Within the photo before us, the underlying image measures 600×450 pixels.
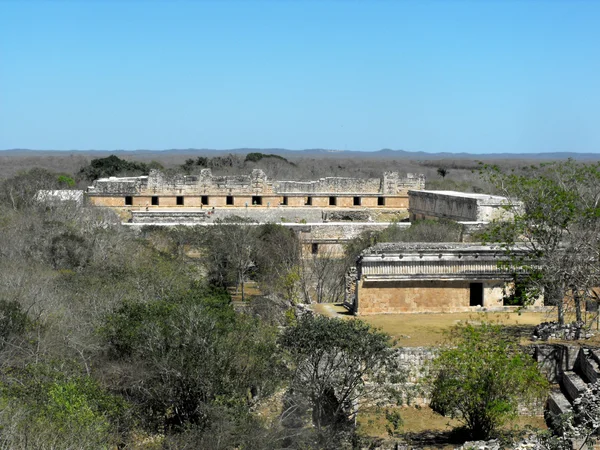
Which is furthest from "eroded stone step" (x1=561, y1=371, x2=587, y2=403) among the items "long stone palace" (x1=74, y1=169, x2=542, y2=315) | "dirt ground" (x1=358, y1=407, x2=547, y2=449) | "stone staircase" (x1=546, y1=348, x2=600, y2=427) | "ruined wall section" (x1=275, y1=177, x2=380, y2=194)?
"ruined wall section" (x1=275, y1=177, x2=380, y2=194)

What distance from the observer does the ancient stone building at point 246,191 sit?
4034 centimetres

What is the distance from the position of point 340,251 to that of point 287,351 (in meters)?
18.5

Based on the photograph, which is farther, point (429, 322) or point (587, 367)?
point (429, 322)

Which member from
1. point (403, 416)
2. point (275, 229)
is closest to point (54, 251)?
point (275, 229)

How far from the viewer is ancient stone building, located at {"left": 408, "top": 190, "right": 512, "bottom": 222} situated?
3170 cm

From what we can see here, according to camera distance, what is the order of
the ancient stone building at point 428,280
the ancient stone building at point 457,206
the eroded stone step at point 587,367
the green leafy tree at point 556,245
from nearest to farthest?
the eroded stone step at point 587,367, the green leafy tree at point 556,245, the ancient stone building at point 428,280, the ancient stone building at point 457,206

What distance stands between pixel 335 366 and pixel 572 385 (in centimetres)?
361

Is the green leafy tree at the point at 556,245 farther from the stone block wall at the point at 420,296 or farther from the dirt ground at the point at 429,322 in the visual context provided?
the stone block wall at the point at 420,296

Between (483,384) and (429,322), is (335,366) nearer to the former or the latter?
(483,384)

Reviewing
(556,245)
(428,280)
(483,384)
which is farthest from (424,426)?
(556,245)

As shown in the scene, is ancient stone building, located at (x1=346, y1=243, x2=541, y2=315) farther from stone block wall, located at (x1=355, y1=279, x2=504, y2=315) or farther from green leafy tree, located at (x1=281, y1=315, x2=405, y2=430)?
green leafy tree, located at (x1=281, y1=315, x2=405, y2=430)

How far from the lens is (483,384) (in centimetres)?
1351

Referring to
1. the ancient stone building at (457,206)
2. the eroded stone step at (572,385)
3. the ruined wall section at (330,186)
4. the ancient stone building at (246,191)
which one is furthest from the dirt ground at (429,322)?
the ruined wall section at (330,186)

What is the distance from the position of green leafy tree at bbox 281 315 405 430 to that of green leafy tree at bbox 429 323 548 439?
2.39 feet
